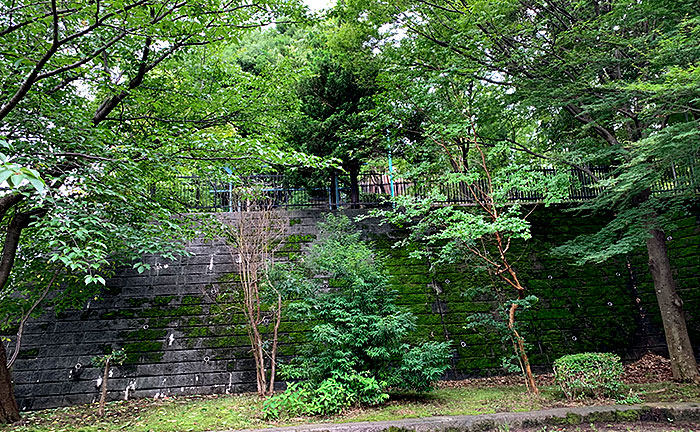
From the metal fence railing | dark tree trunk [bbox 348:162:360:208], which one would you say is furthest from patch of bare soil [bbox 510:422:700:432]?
dark tree trunk [bbox 348:162:360:208]

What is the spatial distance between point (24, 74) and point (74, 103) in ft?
3.61

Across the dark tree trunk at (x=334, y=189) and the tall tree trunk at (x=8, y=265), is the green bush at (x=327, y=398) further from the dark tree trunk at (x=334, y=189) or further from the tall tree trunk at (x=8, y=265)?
the dark tree trunk at (x=334, y=189)

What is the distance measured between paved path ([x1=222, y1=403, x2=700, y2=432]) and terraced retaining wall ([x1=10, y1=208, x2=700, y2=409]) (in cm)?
302

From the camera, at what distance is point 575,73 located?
7.17 metres

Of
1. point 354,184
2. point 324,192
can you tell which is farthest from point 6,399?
point 354,184

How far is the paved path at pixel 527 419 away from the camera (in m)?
4.81

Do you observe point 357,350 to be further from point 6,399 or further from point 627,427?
point 6,399

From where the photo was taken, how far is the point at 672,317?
709 centimetres

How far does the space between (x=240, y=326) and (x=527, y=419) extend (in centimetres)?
566

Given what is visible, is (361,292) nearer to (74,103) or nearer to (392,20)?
(74,103)

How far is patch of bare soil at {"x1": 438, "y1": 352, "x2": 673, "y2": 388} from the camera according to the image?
728cm

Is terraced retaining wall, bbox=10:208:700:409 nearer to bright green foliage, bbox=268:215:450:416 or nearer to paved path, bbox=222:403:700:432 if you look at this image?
bright green foliage, bbox=268:215:450:416

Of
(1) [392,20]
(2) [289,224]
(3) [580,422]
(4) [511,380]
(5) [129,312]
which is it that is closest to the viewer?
(3) [580,422]

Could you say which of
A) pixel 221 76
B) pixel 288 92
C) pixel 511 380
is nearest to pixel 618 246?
pixel 511 380
